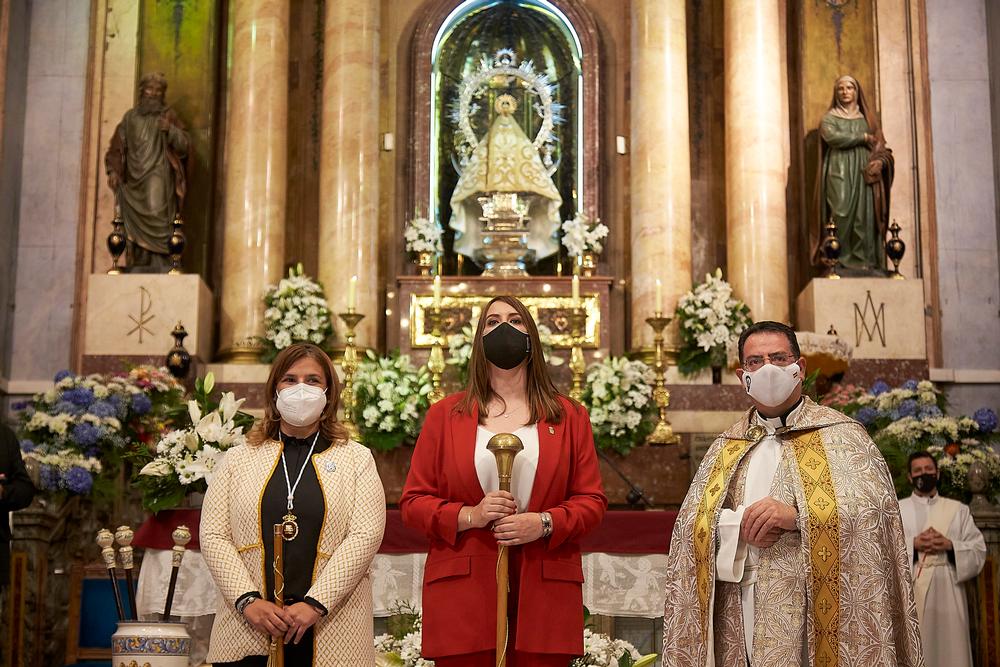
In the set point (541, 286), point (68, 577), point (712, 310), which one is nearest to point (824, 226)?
point (712, 310)

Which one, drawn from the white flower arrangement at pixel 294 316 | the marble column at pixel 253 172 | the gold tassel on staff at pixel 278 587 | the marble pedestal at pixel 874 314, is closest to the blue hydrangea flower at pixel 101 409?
the white flower arrangement at pixel 294 316

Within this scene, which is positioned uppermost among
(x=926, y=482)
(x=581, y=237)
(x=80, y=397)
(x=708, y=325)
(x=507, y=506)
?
(x=581, y=237)

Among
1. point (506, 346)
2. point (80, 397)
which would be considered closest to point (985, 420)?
point (506, 346)

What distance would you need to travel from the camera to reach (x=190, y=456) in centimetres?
721

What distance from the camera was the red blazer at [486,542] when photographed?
4555 millimetres

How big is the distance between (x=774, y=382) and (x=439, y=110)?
981cm

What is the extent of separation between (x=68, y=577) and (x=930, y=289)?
8309mm

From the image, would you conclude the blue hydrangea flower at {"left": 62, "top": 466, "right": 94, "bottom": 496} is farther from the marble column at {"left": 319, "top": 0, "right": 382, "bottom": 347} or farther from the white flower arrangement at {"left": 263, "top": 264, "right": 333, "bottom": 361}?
the marble column at {"left": 319, "top": 0, "right": 382, "bottom": 347}

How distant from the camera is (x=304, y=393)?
4828 millimetres

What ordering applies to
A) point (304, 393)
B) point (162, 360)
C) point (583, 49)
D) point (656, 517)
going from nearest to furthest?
1. point (304, 393)
2. point (656, 517)
3. point (162, 360)
4. point (583, 49)

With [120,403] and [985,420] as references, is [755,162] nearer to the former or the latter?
[985,420]

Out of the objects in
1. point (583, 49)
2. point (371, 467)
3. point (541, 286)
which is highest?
point (583, 49)

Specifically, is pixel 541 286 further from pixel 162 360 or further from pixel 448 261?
pixel 162 360

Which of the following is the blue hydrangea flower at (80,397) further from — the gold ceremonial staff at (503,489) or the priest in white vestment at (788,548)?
the priest in white vestment at (788,548)
